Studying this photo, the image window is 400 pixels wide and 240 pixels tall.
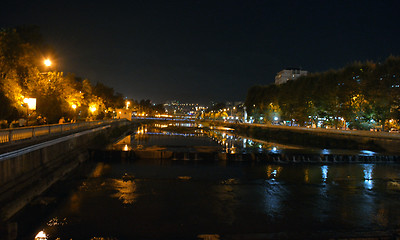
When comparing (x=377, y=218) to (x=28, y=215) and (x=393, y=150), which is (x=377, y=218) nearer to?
(x=28, y=215)

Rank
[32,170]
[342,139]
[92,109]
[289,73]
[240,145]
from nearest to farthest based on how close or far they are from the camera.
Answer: [32,170]
[240,145]
[342,139]
[92,109]
[289,73]

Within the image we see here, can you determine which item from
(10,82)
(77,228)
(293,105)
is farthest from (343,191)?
(293,105)

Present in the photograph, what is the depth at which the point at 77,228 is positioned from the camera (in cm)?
1184

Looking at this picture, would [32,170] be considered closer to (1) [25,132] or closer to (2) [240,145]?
(1) [25,132]

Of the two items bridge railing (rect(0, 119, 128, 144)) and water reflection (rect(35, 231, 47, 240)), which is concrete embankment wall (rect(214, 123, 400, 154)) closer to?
bridge railing (rect(0, 119, 128, 144))

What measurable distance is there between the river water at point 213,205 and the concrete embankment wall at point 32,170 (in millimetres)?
559

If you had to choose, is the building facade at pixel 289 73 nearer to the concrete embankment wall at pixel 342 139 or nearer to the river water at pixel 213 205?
the concrete embankment wall at pixel 342 139

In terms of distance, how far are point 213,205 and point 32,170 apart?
9.54 m

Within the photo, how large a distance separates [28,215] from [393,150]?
36.9m

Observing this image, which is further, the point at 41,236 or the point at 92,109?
the point at 92,109

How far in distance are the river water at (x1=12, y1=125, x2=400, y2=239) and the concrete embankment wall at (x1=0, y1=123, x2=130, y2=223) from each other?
0.56 meters

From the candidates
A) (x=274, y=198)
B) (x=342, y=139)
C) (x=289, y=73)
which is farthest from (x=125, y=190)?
(x=289, y=73)

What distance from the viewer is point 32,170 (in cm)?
1594

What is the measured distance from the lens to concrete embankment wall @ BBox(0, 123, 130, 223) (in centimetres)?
1251
